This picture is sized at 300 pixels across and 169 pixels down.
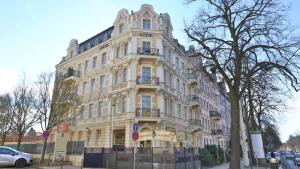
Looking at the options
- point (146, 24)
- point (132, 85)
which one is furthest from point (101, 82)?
point (146, 24)

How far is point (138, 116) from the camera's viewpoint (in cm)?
2617

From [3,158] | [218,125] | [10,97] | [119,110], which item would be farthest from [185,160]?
[218,125]

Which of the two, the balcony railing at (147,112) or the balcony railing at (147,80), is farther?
the balcony railing at (147,80)

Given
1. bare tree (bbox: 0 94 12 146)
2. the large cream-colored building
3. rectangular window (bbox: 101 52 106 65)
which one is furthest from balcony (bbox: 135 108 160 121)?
bare tree (bbox: 0 94 12 146)

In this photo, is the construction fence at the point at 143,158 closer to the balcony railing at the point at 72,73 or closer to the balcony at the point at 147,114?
the balcony at the point at 147,114

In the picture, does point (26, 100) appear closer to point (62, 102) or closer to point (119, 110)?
point (62, 102)

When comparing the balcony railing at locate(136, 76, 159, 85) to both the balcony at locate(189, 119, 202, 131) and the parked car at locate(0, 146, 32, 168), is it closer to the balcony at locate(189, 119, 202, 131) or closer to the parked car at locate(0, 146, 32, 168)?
the balcony at locate(189, 119, 202, 131)

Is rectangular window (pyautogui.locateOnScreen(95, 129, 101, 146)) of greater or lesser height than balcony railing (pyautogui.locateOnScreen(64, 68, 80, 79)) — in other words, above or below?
below

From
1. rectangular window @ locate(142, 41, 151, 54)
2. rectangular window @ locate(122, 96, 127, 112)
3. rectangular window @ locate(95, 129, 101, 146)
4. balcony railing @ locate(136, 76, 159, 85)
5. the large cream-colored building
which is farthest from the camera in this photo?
rectangular window @ locate(95, 129, 101, 146)

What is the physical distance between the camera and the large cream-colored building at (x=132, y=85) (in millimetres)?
27047

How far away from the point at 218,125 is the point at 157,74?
105 feet

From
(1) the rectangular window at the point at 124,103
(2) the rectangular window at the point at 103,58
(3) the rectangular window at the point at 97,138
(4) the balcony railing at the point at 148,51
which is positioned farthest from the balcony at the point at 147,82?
(3) the rectangular window at the point at 97,138

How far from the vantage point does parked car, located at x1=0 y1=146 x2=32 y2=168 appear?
19781 millimetres

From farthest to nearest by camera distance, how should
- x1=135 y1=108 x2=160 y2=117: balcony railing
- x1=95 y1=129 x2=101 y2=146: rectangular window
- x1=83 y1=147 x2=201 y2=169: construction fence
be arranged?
x1=95 y1=129 x2=101 y2=146: rectangular window, x1=135 y1=108 x2=160 y2=117: balcony railing, x1=83 y1=147 x2=201 y2=169: construction fence
